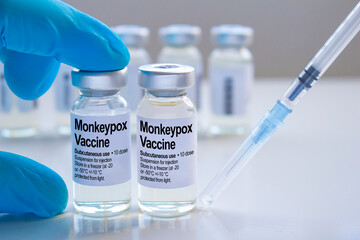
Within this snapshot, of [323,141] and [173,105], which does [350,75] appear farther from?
[173,105]

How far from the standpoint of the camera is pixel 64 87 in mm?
1883

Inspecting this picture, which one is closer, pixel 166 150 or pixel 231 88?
pixel 166 150

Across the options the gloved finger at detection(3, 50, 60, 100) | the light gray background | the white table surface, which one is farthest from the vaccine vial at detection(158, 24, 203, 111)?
the light gray background

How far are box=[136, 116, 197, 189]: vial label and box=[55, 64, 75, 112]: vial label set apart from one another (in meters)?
0.79

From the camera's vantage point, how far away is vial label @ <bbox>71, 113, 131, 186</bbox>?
43.8 inches

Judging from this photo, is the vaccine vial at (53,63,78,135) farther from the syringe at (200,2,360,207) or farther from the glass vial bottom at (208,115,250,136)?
the syringe at (200,2,360,207)

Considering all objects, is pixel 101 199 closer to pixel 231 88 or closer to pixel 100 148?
pixel 100 148

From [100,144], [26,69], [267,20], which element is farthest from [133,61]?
[267,20]

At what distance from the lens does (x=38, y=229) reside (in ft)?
3.72

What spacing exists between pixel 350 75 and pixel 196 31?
57.0 inches

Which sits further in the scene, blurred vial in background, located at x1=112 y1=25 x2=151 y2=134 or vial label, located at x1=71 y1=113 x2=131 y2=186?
blurred vial in background, located at x1=112 y1=25 x2=151 y2=134

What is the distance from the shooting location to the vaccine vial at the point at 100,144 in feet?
3.64

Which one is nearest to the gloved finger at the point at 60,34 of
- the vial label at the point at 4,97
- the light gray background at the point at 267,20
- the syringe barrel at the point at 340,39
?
the syringe barrel at the point at 340,39

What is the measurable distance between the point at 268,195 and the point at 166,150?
0.33m
